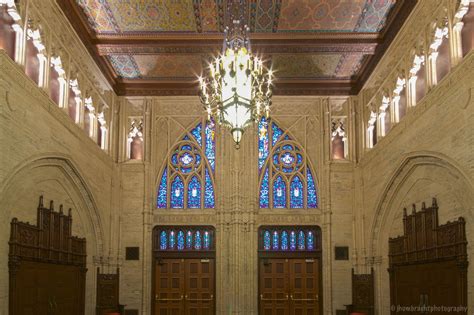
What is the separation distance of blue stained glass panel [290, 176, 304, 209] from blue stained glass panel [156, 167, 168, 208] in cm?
393

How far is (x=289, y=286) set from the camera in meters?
19.3

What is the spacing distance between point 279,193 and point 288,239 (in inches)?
56.9

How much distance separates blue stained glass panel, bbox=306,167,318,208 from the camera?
19812 mm

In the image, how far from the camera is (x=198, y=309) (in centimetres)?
1912

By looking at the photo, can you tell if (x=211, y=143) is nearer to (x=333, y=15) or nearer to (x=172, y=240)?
(x=172, y=240)

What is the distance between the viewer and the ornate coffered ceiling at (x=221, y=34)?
14359 mm

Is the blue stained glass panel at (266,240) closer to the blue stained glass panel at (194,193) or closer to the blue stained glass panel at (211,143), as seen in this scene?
the blue stained glass panel at (194,193)

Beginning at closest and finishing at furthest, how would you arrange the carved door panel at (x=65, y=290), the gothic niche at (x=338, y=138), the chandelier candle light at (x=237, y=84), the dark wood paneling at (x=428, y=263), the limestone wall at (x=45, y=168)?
the limestone wall at (x=45, y=168) < the chandelier candle light at (x=237, y=84) < the dark wood paneling at (x=428, y=263) < the carved door panel at (x=65, y=290) < the gothic niche at (x=338, y=138)

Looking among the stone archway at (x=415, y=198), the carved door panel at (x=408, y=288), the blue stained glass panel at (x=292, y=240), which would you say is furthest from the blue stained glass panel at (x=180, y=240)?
the carved door panel at (x=408, y=288)

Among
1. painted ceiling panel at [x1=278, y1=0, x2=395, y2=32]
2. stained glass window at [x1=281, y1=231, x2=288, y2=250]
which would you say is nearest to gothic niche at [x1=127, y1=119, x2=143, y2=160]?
stained glass window at [x1=281, y1=231, x2=288, y2=250]

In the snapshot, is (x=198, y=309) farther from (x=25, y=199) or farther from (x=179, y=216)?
(x=25, y=199)

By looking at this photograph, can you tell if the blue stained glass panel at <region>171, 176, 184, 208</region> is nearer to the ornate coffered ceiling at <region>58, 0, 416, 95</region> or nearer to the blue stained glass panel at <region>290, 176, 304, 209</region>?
the ornate coffered ceiling at <region>58, 0, 416, 95</region>

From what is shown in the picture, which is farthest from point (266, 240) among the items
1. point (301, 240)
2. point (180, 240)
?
point (180, 240)

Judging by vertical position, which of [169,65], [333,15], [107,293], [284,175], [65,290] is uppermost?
[333,15]
